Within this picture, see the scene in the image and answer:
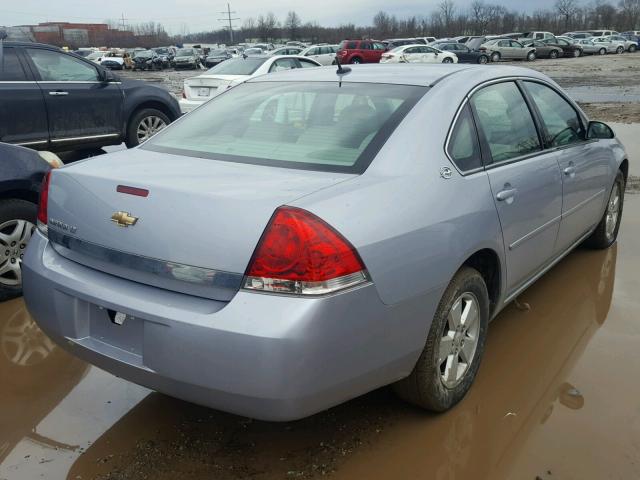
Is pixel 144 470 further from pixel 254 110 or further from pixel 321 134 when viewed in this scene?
pixel 254 110

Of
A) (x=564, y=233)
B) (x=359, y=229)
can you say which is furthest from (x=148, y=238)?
(x=564, y=233)

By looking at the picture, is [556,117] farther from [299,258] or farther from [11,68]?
[11,68]

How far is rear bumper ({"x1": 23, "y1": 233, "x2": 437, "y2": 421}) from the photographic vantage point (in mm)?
2148

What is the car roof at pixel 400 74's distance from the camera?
128 inches

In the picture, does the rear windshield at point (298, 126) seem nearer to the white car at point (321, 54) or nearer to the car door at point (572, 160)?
the car door at point (572, 160)

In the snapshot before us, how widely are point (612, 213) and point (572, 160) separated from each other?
1493 mm

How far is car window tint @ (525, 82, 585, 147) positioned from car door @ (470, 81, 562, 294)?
0.63 feet

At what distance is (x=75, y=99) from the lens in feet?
26.9

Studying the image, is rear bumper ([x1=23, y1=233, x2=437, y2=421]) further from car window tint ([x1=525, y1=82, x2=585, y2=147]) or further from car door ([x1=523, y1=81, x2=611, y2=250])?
car window tint ([x1=525, y1=82, x2=585, y2=147])

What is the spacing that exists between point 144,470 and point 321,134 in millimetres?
1702

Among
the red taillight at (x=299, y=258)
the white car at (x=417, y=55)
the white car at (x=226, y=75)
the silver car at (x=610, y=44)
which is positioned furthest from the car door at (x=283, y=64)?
the silver car at (x=610, y=44)

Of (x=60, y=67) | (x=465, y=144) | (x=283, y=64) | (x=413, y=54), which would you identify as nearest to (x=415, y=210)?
(x=465, y=144)

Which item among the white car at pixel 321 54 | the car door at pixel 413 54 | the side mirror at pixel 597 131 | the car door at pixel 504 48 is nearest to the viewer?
the side mirror at pixel 597 131

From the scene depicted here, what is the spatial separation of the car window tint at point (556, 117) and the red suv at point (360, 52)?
30.0 meters
